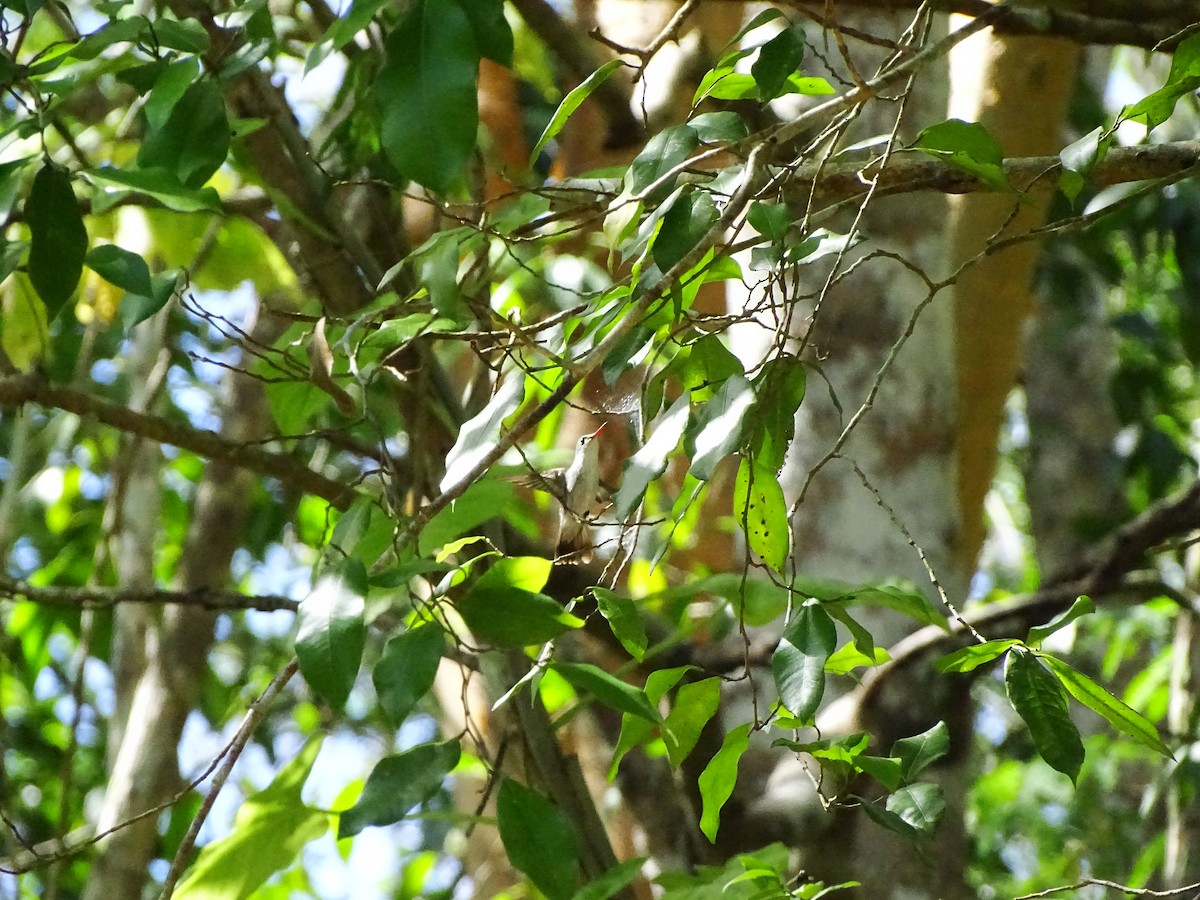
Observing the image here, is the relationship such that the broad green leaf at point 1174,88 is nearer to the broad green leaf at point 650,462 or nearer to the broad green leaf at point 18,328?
the broad green leaf at point 650,462

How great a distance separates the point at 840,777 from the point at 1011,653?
3.7 inches

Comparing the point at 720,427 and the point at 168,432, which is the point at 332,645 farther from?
the point at 168,432

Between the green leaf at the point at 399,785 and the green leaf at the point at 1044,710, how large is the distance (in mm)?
235

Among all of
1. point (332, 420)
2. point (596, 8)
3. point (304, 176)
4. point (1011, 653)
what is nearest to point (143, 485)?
point (332, 420)

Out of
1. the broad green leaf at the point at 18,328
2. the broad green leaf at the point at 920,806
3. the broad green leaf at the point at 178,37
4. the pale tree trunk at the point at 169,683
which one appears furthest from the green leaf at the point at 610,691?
the broad green leaf at the point at 18,328

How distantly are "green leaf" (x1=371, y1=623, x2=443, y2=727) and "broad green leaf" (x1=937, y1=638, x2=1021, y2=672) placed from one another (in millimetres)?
206

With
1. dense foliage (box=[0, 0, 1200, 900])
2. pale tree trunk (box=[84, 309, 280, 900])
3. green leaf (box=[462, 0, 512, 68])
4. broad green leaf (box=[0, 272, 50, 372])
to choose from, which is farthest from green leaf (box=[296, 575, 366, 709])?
broad green leaf (box=[0, 272, 50, 372])

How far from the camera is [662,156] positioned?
495mm

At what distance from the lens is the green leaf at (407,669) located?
0.48 m

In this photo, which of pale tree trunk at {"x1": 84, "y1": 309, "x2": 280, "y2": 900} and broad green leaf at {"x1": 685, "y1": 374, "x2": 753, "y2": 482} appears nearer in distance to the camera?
broad green leaf at {"x1": 685, "y1": 374, "x2": 753, "y2": 482}

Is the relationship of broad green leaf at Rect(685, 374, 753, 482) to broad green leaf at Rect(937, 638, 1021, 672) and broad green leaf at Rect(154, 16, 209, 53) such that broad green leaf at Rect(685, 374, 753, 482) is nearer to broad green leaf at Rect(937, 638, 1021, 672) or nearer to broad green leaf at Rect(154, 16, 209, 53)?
broad green leaf at Rect(937, 638, 1021, 672)

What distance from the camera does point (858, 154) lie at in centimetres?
85

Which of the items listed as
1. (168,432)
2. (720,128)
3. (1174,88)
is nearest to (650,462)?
(720,128)

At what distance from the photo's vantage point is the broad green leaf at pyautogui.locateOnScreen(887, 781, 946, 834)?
50cm
